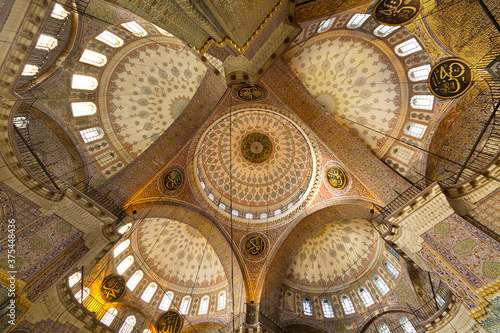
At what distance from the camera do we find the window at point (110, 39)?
6876 millimetres

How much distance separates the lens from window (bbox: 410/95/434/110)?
25.0ft

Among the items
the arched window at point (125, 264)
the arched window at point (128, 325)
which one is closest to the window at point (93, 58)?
the arched window at point (125, 264)

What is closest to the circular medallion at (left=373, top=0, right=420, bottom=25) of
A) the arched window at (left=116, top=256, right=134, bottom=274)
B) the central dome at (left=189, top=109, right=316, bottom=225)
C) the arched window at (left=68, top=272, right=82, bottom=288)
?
the central dome at (left=189, top=109, right=316, bottom=225)

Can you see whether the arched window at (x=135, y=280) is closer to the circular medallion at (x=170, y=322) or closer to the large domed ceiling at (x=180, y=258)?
the large domed ceiling at (x=180, y=258)

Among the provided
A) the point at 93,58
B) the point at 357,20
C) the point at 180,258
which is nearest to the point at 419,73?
the point at 357,20

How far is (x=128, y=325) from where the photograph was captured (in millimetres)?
9711

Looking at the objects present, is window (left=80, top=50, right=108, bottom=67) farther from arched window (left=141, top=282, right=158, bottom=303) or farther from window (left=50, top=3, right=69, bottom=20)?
arched window (left=141, top=282, right=158, bottom=303)

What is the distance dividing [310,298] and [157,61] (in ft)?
44.8

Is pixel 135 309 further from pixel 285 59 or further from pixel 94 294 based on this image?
pixel 285 59

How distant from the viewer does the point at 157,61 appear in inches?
323

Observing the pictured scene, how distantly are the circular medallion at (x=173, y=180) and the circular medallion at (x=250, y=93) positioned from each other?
4.47 metres

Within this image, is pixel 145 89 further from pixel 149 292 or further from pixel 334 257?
pixel 334 257

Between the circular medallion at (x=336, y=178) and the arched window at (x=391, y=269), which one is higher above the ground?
the circular medallion at (x=336, y=178)

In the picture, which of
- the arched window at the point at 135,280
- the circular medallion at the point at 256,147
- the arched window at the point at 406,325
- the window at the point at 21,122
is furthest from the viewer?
the circular medallion at the point at 256,147
